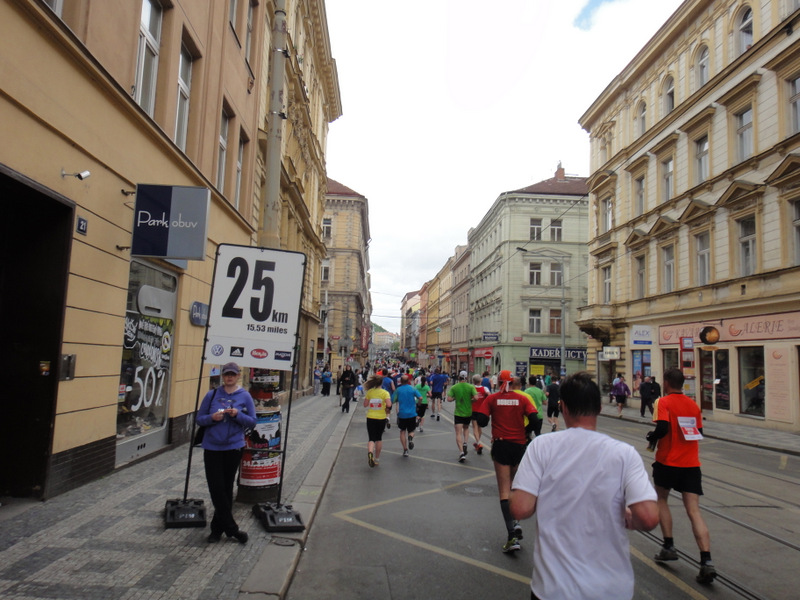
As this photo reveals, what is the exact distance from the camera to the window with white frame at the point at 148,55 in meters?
8.92

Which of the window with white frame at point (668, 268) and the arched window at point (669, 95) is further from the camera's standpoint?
the arched window at point (669, 95)

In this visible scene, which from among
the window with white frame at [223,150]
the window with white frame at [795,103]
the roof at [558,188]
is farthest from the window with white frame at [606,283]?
the window with white frame at [223,150]

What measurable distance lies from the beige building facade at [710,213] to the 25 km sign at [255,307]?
48.5ft

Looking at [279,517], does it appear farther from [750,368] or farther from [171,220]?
[750,368]

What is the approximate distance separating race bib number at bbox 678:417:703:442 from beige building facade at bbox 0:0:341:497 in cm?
439

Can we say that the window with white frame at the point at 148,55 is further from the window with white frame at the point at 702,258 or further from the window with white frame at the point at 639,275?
the window with white frame at the point at 639,275

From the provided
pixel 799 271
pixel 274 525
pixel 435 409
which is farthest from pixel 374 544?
pixel 799 271

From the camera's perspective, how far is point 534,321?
154ft

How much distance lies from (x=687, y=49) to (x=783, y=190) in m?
9.84

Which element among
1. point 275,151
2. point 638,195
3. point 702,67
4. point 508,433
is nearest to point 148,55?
point 275,151

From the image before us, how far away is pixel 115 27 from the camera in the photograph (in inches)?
299

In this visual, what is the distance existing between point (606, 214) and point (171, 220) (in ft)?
97.1

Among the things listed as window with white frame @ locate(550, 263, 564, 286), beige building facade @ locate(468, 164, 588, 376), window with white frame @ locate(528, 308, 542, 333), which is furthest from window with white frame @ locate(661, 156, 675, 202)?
window with white frame @ locate(528, 308, 542, 333)

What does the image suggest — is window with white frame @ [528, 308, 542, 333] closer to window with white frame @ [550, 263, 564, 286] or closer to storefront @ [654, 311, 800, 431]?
window with white frame @ [550, 263, 564, 286]
